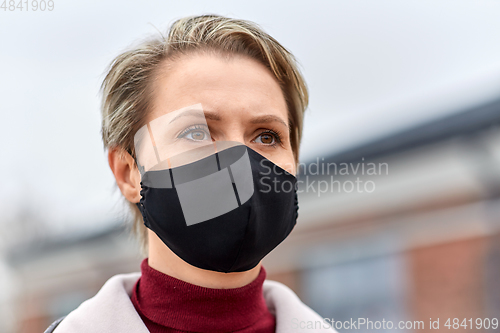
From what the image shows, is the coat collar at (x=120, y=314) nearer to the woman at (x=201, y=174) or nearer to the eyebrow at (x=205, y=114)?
the woman at (x=201, y=174)

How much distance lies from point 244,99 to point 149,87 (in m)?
0.37

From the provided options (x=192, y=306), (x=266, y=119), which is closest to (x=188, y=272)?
(x=192, y=306)

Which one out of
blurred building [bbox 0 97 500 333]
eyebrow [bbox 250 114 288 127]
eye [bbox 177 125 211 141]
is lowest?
blurred building [bbox 0 97 500 333]

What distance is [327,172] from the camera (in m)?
4.74

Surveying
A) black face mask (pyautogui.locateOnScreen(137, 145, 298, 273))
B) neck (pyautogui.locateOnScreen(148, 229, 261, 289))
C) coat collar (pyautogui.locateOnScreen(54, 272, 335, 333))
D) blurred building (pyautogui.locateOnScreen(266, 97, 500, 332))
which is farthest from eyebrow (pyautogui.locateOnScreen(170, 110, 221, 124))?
blurred building (pyautogui.locateOnScreen(266, 97, 500, 332))

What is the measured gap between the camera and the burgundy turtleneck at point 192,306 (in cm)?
125

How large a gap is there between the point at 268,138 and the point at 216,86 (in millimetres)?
266

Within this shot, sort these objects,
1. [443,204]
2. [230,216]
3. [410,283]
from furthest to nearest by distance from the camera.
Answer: [410,283], [443,204], [230,216]

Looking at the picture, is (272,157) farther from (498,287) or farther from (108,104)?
(498,287)

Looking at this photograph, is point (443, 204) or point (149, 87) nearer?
point (149, 87)

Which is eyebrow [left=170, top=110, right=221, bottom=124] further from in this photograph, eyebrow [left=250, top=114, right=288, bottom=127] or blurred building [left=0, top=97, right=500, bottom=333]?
blurred building [left=0, top=97, right=500, bottom=333]

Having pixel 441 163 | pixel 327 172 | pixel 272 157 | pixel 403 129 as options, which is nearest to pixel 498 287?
pixel 441 163

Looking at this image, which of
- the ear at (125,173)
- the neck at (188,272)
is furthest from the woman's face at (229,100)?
the neck at (188,272)

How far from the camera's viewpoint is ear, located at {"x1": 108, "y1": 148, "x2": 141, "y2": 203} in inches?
→ 54.6
